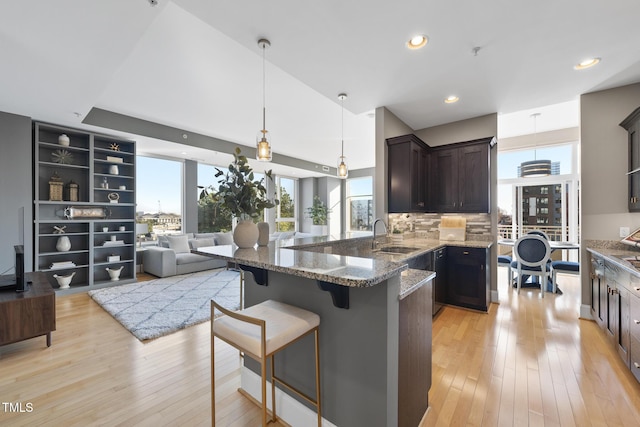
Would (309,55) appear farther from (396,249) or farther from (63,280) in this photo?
(63,280)

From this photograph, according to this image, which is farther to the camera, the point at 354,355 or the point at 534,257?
the point at 534,257

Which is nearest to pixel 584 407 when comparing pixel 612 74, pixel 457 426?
pixel 457 426

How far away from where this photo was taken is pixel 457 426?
164 centimetres

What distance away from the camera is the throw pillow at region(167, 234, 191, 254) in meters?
5.84

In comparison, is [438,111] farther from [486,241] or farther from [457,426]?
[457,426]

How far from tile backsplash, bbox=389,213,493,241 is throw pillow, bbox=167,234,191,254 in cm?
466

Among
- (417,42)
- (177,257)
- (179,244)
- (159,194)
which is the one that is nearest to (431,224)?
(417,42)

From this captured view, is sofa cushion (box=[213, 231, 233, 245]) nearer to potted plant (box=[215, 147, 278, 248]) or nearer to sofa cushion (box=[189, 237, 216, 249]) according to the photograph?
sofa cushion (box=[189, 237, 216, 249])

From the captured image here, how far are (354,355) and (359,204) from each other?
9.09 metres

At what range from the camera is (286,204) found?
9945 millimetres

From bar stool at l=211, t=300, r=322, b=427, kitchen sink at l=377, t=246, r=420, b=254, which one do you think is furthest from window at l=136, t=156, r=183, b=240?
bar stool at l=211, t=300, r=322, b=427

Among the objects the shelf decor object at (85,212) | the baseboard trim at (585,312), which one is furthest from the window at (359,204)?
the shelf decor object at (85,212)

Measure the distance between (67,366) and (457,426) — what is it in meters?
3.16

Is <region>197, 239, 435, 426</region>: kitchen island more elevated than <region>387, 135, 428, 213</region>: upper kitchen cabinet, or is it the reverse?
<region>387, 135, 428, 213</region>: upper kitchen cabinet
